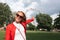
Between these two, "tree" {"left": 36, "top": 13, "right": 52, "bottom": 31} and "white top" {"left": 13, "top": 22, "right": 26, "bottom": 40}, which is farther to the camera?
"tree" {"left": 36, "top": 13, "right": 52, "bottom": 31}

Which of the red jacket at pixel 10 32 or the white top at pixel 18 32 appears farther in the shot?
the white top at pixel 18 32

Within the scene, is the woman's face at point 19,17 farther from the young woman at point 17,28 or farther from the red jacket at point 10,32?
the red jacket at point 10,32

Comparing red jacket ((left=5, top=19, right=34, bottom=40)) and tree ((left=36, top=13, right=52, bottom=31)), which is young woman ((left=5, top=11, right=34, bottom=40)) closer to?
red jacket ((left=5, top=19, right=34, bottom=40))

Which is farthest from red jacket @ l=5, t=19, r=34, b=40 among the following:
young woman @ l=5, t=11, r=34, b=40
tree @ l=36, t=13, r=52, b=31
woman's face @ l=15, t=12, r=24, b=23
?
tree @ l=36, t=13, r=52, b=31

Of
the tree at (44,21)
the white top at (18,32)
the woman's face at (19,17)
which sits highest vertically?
the woman's face at (19,17)

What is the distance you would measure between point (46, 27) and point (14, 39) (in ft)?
445

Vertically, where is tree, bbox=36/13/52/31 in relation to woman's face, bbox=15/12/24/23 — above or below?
below

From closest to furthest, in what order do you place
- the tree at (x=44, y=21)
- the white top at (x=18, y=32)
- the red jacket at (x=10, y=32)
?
the red jacket at (x=10, y=32) < the white top at (x=18, y=32) < the tree at (x=44, y=21)

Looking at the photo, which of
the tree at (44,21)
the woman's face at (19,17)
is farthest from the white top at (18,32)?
the tree at (44,21)

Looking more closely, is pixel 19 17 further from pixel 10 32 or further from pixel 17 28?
pixel 10 32

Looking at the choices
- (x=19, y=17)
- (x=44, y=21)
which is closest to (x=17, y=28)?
(x=19, y=17)

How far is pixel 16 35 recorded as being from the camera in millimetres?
5031

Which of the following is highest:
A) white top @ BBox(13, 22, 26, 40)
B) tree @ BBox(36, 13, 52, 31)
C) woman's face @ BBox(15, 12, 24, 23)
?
woman's face @ BBox(15, 12, 24, 23)

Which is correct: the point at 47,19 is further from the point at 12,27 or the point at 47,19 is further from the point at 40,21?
the point at 12,27
